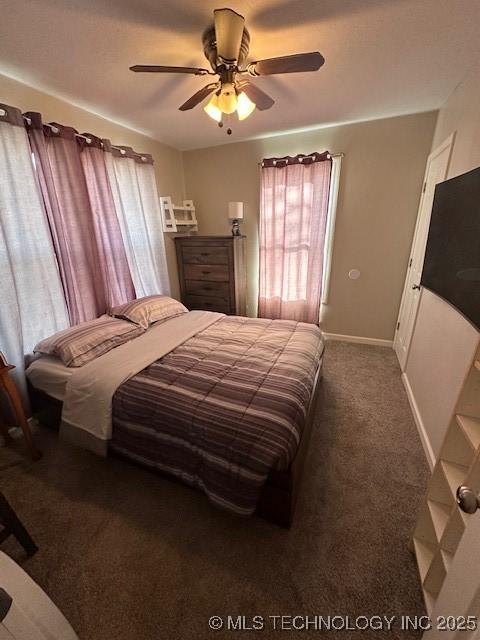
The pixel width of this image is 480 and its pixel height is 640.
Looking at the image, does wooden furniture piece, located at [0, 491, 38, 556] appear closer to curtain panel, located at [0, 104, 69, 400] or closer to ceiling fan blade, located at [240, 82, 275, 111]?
curtain panel, located at [0, 104, 69, 400]

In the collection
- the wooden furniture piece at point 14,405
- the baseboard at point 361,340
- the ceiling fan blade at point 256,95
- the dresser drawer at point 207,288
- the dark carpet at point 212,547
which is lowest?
the dark carpet at point 212,547

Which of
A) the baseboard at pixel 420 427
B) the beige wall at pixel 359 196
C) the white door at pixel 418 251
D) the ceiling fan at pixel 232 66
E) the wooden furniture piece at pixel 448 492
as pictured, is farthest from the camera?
the beige wall at pixel 359 196

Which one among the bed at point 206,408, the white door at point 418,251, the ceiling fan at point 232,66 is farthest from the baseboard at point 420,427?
the ceiling fan at point 232,66

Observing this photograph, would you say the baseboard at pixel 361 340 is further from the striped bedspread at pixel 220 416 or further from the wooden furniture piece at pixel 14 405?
the wooden furniture piece at pixel 14 405

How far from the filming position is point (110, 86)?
192 cm

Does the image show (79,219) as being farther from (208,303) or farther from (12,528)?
(12,528)

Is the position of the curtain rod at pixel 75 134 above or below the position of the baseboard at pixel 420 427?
above

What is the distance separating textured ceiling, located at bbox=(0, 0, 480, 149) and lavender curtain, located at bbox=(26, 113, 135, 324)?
1.29ft

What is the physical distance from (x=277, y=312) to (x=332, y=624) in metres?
2.90

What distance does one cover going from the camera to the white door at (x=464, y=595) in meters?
0.56

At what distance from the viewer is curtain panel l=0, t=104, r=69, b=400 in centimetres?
174

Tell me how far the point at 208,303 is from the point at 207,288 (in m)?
0.21

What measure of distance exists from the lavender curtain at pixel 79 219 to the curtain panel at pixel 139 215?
0.45 ft

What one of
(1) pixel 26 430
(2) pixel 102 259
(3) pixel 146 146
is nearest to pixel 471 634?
(1) pixel 26 430
